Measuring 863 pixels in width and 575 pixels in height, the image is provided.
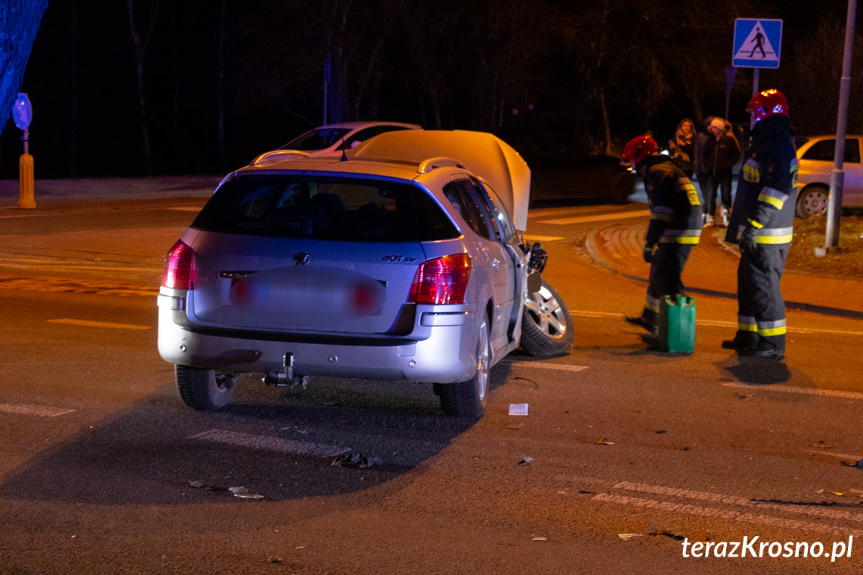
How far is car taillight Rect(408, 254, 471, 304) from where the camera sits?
5980 millimetres

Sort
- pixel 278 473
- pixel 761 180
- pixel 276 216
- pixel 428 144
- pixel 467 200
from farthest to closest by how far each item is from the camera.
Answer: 1. pixel 428 144
2. pixel 761 180
3. pixel 467 200
4. pixel 276 216
5. pixel 278 473

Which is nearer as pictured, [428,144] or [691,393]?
[691,393]

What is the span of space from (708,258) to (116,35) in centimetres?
2905

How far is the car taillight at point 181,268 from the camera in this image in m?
6.16

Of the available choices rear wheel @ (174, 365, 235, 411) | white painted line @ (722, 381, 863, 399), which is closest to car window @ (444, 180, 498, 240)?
rear wheel @ (174, 365, 235, 411)

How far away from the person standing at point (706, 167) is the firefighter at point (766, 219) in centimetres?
969

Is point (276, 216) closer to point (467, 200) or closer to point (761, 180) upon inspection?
point (467, 200)

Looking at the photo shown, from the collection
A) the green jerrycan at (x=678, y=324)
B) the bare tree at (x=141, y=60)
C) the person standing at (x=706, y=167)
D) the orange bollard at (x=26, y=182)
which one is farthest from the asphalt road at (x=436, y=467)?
the bare tree at (x=141, y=60)

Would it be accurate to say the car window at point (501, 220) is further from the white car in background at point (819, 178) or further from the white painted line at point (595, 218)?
the white car in background at point (819, 178)

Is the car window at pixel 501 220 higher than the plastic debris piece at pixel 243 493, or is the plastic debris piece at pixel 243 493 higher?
the car window at pixel 501 220

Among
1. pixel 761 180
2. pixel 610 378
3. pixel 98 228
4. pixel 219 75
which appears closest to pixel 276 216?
pixel 610 378

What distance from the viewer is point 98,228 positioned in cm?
1834

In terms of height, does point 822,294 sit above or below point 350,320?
below

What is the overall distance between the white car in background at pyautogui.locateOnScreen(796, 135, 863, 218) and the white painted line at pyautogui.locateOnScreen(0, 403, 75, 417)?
16.6 meters
